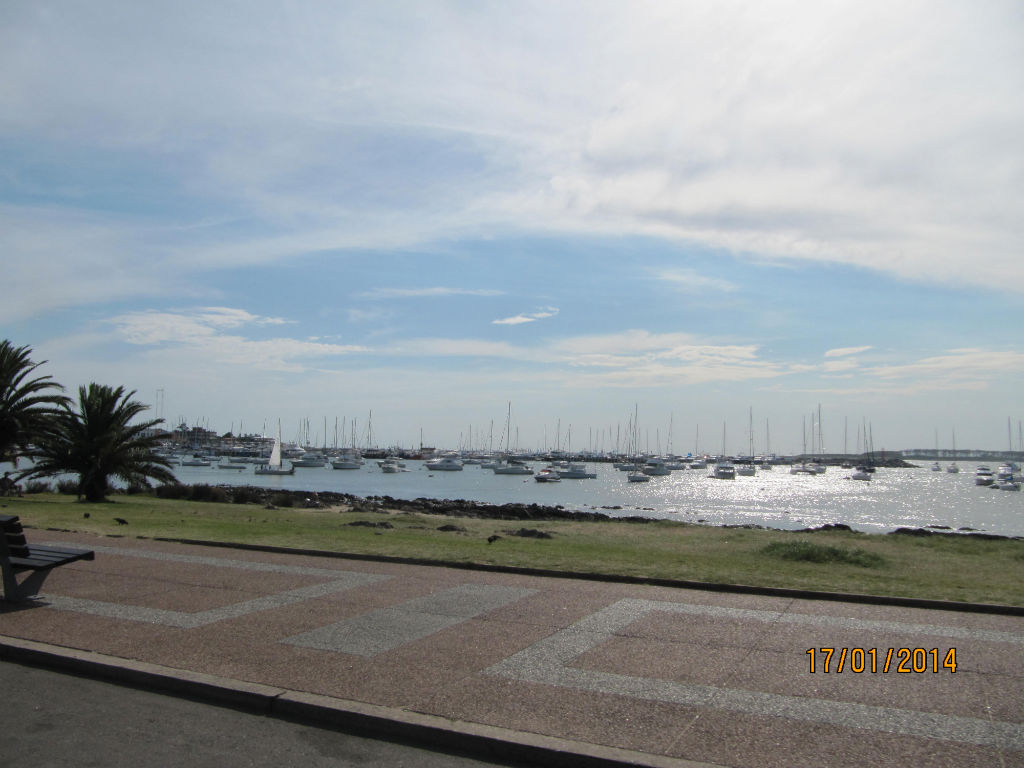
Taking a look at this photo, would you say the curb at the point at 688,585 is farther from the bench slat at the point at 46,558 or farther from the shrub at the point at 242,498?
the shrub at the point at 242,498

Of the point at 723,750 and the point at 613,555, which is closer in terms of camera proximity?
the point at 723,750

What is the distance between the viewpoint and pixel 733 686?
246 inches

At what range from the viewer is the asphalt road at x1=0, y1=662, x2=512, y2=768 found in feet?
16.4

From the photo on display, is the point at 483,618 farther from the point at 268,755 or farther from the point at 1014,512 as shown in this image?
the point at 1014,512

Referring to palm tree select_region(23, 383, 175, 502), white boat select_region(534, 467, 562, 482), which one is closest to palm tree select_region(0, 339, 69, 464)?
palm tree select_region(23, 383, 175, 502)

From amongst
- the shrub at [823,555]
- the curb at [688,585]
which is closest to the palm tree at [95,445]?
the curb at [688,585]

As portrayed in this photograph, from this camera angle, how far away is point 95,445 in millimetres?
29625

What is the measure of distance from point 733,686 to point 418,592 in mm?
4565

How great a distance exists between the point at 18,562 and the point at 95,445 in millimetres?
22822

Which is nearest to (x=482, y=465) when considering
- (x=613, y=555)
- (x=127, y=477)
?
(x=127, y=477)

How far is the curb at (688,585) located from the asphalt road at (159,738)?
554cm

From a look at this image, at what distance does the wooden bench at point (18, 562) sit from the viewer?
29.3ft

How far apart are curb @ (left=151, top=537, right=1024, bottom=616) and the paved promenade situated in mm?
182

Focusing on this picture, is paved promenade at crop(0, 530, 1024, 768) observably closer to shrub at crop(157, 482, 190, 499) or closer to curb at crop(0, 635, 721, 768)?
curb at crop(0, 635, 721, 768)
